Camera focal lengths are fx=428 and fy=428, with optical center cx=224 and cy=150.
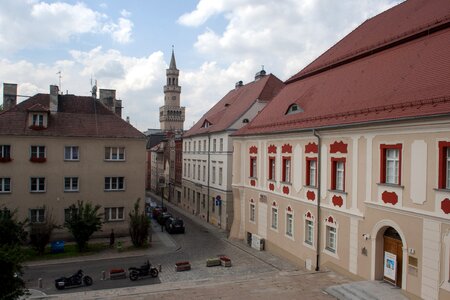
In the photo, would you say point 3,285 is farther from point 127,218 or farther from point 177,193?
point 177,193

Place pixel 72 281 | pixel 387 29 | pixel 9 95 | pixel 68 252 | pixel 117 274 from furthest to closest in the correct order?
1. pixel 9 95
2. pixel 68 252
3. pixel 387 29
4. pixel 117 274
5. pixel 72 281

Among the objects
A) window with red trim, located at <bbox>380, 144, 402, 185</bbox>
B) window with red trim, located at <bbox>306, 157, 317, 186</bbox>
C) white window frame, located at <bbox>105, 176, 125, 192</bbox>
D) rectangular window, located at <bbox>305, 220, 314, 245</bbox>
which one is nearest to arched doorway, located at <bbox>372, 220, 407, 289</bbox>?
window with red trim, located at <bbox>380, 144, 402, 185</bbox>

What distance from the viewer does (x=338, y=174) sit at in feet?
73.8

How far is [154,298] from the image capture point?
62.2ft

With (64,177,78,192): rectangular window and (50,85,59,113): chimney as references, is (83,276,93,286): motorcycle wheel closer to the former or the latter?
(64,177,78,192): rectangular window

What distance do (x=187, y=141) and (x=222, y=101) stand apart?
7.38 metres

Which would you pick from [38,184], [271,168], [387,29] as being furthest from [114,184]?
[387,29]

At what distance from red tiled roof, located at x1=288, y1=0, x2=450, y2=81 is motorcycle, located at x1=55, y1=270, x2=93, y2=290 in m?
19.5

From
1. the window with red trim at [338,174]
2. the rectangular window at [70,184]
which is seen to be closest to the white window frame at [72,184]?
the rectangular window at [70,184]

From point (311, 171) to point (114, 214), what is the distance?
1871 cm

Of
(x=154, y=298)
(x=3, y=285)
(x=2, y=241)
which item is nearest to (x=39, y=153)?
(x=2, y=241)

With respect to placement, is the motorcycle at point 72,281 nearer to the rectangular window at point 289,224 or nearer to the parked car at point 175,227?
the rectangular window at point 289,224

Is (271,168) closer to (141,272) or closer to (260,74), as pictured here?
(141,272)

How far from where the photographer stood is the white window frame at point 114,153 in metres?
36.0
